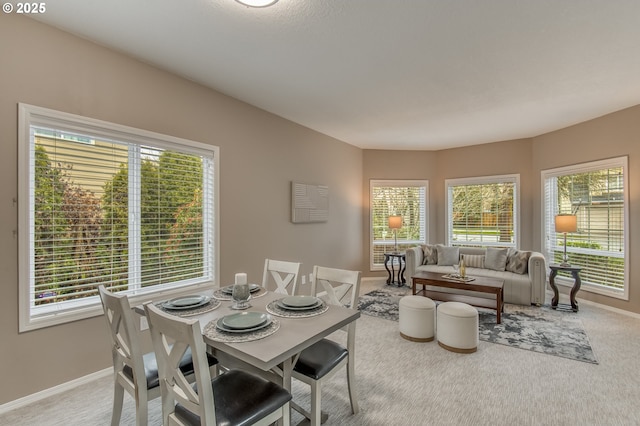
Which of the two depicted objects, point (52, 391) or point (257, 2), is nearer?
point (257, 2)

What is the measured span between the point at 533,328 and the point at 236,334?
11.9 feet

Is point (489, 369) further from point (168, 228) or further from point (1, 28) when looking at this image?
point (1, 28)

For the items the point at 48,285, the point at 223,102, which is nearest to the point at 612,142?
the point at 223,102

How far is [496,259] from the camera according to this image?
192 inches

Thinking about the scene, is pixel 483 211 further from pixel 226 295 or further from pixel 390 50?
pixel 226 295

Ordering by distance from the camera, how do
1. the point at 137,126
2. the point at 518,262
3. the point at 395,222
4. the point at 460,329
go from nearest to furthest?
A: the point at 137,126 → the point at 460,329 → the point at 518,262 → the point at 395,222

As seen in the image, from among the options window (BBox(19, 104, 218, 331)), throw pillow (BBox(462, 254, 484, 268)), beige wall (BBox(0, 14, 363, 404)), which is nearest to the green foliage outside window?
window (BBox(19, 104, 218, 331))

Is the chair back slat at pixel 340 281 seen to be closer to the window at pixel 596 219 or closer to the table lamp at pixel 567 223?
the table lamp at pixel 567 223

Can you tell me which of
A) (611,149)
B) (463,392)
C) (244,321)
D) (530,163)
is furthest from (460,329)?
(530,163)

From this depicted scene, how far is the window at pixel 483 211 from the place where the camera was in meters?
5.59

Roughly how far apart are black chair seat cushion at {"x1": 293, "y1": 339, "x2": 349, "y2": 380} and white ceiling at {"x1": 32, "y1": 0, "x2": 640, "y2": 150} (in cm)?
228

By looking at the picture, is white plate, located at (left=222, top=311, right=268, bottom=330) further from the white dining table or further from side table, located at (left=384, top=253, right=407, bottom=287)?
side table, located at (left=384, top=253, right=407, bottom=287)

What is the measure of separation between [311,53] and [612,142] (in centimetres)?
442

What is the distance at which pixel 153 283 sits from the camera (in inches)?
112
